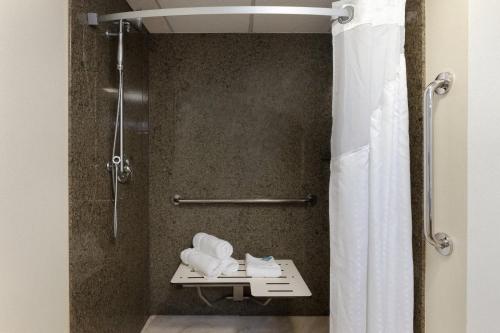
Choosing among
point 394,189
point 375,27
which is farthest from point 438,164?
point 375,27

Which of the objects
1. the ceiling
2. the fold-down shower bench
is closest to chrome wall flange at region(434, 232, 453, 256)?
the fold-down shower bench

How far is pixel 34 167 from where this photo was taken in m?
1.18

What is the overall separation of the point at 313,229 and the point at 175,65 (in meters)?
1.56

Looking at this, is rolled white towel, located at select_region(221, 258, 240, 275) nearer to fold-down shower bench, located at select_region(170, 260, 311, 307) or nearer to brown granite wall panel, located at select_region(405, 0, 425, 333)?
fold-down shower bench, located at select_region(170, 260, 311, 307)

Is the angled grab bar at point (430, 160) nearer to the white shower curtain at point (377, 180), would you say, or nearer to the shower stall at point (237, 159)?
the white shower curtain at point (377, 180)

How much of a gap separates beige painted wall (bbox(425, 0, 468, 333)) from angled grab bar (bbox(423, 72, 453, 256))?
0.09ft

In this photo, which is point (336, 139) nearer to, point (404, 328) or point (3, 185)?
point (404, 328)

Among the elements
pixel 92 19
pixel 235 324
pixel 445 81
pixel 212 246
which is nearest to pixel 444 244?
pixel 445 81

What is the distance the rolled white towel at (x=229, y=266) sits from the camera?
213 centimetres

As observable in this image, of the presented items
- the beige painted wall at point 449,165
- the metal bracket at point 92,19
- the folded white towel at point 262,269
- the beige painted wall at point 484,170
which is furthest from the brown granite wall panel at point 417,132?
the metal bracket at point 92,19

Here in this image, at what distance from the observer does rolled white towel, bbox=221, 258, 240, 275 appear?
6.98 feet

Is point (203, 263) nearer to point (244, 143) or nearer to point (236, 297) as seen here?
point (236, 297)

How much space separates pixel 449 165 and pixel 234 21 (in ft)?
5.34

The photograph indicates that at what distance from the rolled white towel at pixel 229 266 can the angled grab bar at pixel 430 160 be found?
1209mm
